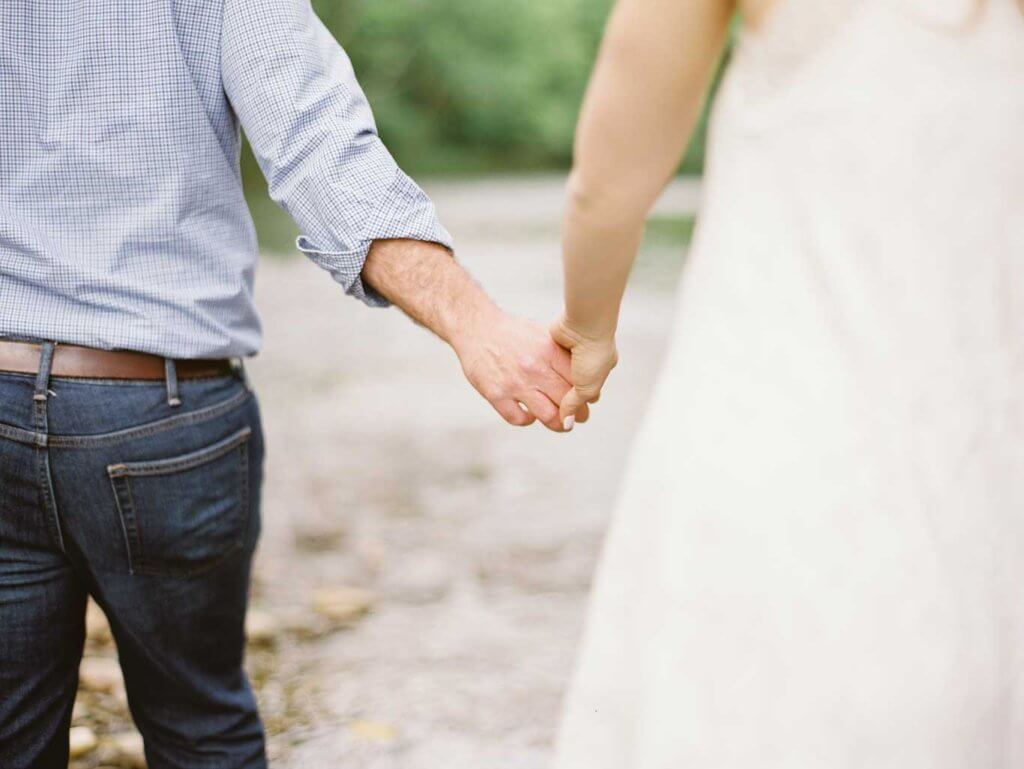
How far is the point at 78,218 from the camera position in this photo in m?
2.09

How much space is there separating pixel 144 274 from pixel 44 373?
0.23 meters

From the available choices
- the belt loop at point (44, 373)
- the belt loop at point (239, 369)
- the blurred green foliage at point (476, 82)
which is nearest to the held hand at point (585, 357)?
the belt loop at point (239, 369)

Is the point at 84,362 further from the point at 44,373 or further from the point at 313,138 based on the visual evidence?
the point at 313,138

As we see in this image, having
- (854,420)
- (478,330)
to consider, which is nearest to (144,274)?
(478,330)

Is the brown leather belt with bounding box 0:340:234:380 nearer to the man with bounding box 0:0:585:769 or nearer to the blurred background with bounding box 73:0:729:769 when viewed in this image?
the man with bounding box 0:0:585:769

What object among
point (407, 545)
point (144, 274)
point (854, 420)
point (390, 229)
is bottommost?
point (407, 545)

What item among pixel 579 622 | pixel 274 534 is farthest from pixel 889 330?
pixel 274 534

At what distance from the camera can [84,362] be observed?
2098mm

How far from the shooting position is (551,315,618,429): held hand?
2.05 meters

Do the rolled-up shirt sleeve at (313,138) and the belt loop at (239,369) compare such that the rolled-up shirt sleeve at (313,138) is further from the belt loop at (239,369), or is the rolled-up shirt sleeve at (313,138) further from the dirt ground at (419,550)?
the dirt ground at (419,550)

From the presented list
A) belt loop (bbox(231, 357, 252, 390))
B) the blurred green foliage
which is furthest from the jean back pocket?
the blurred green foliage

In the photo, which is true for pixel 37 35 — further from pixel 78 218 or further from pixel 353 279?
pixel 353 279

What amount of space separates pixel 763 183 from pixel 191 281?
3.46 feet

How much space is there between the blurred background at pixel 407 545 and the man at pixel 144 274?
1.41 meters
